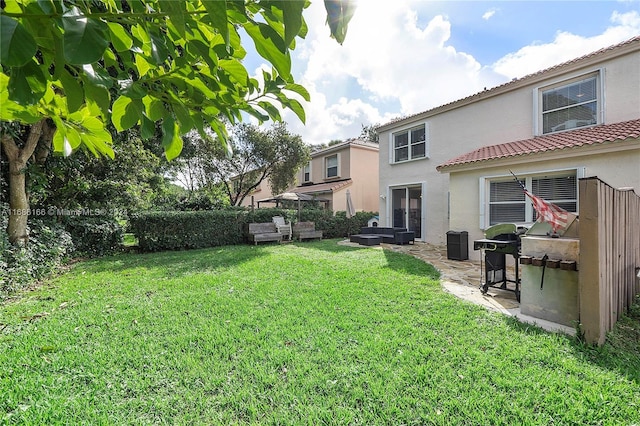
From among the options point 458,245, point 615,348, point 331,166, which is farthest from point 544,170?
point 331,166

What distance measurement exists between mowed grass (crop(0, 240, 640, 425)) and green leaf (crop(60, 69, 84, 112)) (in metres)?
2.49

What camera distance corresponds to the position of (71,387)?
8.69 ft

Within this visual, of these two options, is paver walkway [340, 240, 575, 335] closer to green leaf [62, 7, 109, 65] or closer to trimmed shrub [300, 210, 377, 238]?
green leaf [62, 7, 109, 65]

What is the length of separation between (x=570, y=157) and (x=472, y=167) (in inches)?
96.7

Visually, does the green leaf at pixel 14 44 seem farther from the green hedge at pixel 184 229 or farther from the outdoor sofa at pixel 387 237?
the outdoor sofa at pixel 387 237

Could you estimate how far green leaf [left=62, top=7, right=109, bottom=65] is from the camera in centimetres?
60

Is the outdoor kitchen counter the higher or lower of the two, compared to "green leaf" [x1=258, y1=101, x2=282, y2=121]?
lower

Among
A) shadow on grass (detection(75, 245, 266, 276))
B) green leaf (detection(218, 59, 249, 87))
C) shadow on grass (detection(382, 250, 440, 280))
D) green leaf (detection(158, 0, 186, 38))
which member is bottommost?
shadow on grass (detection(382, 250, 440, 280))

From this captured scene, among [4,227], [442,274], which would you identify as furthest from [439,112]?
[4,227]

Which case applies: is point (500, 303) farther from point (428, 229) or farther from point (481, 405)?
point (428, 229)

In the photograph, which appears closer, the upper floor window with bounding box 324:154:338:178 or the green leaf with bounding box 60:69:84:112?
the green leaf with bounding box 60:69:84:112

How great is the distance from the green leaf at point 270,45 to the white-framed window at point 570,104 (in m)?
11.5

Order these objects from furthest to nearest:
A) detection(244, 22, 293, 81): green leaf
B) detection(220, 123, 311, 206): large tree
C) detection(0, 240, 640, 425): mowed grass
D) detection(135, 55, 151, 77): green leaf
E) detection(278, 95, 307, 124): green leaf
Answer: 1. detection(220, 123, 311, 206): large tree
2. detection(0, 240, 640, 425): mowed grass
3. detection(278, 95, 307, 124): green leaf
4. detection(135, 55, 151, 77): green leaf
5. detection(244, 22, 293, 81): green leaf

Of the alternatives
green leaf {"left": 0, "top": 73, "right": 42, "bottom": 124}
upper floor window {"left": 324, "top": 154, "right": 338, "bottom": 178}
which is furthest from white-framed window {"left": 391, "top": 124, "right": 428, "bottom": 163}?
green leaf {"left": 0, "top": 73, "right": 42, "bottom": 124}
